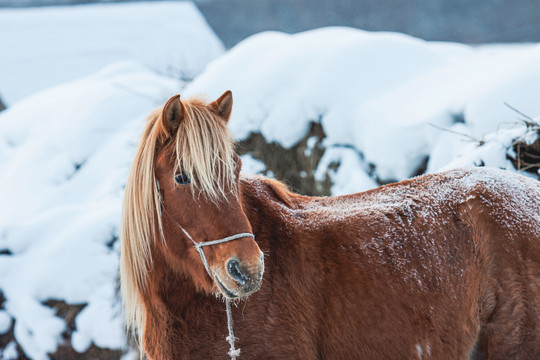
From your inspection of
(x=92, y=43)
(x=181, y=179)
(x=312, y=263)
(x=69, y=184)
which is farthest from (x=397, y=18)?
(x=181, y=179)

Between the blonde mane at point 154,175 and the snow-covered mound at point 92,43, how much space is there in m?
7.19

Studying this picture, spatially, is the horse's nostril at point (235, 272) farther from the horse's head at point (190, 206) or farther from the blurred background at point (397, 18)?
the blurred background at point (397, 18)

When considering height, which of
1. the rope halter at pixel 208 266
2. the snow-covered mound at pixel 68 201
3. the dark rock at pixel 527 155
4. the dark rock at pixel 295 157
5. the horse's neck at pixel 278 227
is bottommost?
the snow-covered mound at pixel 68 201

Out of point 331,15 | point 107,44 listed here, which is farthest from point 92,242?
point 331,15

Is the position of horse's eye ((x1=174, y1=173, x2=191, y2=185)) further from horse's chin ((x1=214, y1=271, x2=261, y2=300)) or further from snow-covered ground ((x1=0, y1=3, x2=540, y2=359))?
snow-covered ground ((x1=0, y1=3, x2=540, y2=359))

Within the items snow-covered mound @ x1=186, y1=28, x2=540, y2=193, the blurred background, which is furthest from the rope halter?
the blurred background

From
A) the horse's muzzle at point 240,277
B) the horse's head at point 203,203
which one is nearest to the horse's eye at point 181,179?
the horse's head at point 203,203

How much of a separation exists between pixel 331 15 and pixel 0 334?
10.7 metres

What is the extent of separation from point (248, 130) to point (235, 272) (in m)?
3.91

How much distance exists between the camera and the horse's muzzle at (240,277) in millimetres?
1782

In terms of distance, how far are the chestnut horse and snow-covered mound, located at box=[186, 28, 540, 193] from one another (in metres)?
2.03

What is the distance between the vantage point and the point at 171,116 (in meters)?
1.98

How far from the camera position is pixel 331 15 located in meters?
12.6

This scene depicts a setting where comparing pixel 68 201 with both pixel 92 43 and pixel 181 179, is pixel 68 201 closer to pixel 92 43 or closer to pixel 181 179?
pixel 181 179
